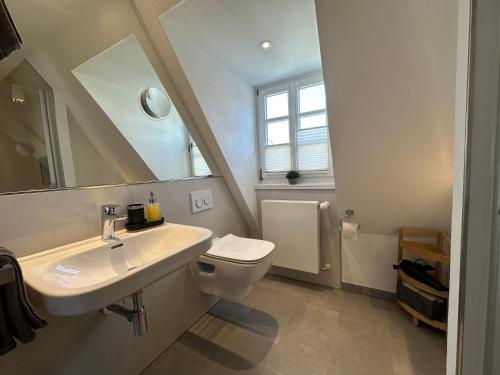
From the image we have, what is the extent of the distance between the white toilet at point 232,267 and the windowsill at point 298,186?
0.60m

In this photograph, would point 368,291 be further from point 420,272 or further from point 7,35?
point 7,35

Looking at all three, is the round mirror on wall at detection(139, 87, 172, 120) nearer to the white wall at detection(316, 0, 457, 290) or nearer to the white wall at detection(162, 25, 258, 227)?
the white wall at detection(162, 25, 258, 227)

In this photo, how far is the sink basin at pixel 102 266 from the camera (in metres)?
0.53

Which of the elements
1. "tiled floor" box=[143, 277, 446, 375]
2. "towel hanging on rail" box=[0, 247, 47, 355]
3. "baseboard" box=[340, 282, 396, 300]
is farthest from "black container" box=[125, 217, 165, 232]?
"baseboard" box=[340, 282, 396, 300]

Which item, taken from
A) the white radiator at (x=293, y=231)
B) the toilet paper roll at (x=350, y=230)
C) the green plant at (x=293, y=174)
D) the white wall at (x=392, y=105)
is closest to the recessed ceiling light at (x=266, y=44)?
the white wall at (x=392, y=105)

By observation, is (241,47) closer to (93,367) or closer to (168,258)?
(168,258)

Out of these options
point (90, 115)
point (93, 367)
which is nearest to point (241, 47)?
point (90, 115)

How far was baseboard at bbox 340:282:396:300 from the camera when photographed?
5.55 feet

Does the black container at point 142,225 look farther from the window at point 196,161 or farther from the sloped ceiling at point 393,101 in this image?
the sloped ceiling at point 393,101

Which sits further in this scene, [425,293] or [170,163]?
[170,163]

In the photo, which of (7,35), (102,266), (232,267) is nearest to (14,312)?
(102,266)

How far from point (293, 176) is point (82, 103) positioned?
4.99 feet

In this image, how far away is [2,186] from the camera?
74 cm

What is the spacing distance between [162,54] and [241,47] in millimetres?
511
